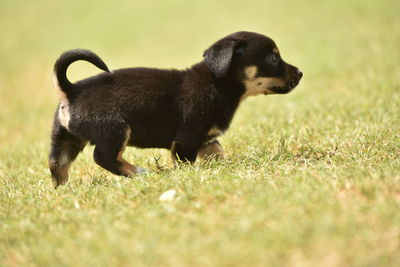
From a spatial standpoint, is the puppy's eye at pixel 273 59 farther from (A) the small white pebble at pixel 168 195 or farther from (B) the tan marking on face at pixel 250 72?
(A) the small white pebble at pixel 168 195

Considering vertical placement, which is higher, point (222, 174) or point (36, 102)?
point (222, 174)

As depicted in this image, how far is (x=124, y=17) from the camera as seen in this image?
23938 mm

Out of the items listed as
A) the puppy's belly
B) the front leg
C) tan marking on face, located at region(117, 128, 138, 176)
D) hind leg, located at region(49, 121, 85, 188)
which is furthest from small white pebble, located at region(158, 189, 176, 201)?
hind leg, located at region(49, 121, 85, 188)

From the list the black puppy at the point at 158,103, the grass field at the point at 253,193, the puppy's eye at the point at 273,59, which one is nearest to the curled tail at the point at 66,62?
the black puppy at the point at 158,103

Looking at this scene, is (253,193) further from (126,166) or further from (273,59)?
(273,59)

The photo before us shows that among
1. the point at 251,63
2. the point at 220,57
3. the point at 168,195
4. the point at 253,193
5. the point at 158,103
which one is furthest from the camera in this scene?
the point at 251,63

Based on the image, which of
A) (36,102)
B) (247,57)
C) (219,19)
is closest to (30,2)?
(219,19)

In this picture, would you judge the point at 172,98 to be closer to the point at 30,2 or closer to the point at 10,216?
the point at 10,216

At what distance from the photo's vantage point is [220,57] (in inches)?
203

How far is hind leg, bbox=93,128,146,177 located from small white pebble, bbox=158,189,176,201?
848 millimetres

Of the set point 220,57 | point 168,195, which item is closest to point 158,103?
point 220,57

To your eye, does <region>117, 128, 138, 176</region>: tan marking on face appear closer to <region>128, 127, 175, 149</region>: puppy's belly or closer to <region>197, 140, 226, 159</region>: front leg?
<region>128, 127, 175, 149</region>: puppy's belly

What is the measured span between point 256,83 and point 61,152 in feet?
6.61

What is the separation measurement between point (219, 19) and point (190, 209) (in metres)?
17.6
